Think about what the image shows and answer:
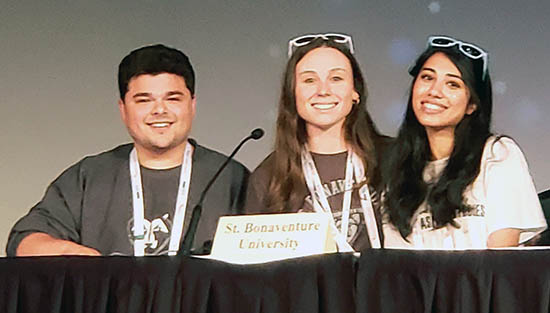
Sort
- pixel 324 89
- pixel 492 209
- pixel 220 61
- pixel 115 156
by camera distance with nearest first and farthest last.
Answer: pixel 492 209 < pixel 324 89 < pixel 115 156 < pixel 220 61

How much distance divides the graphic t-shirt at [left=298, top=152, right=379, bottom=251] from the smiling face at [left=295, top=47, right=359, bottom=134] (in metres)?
0.09

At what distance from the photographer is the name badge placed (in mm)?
2209

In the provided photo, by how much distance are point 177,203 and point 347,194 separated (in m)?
0.47

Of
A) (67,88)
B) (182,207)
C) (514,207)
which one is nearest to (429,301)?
(514,207)

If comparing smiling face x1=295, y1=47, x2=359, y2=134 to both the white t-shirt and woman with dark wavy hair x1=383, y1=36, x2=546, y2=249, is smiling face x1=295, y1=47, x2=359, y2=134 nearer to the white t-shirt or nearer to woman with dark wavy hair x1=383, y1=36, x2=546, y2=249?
woman with dark wavy hair x1=383, y1=36, x2=546, y2=249

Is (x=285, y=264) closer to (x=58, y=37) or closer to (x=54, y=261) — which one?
(x=54, y=261)

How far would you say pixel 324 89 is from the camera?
273 centimetres

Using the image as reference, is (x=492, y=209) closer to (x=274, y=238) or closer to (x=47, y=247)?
(x=274, y=238)

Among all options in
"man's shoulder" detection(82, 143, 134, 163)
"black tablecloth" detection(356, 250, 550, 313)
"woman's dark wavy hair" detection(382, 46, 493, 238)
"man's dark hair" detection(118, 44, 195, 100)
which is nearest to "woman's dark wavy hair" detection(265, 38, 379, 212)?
"woman's dark wavy hair" detection(382, 46, 493, 238)

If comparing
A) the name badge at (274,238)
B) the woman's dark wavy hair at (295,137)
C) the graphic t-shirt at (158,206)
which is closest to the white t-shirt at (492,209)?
the woman's dark wavy hair at (295,137)

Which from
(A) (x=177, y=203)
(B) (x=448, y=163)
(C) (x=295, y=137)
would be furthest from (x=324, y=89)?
(A) (x=177, y=203)

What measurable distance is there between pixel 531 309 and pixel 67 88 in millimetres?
1964

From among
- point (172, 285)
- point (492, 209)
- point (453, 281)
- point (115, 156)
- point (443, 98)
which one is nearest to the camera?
point (453, 281)

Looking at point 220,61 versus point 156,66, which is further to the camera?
point 220,61
